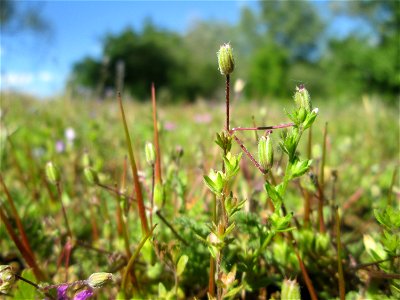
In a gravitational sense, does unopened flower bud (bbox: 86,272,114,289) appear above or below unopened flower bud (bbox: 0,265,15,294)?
below

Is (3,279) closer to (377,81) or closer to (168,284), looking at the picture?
(168,284)

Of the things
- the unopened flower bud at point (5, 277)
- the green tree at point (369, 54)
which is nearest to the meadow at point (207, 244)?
the unopened flower bud at point (5, 277)

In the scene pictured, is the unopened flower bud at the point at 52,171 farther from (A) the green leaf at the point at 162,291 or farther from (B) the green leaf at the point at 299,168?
(B) the green leaf at the point at 299,168

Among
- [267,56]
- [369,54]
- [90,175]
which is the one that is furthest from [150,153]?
[267,56]

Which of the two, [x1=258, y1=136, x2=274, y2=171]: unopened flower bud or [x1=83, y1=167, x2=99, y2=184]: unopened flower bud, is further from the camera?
[x1=83, y1=167, x2=99, y2=184]: unopened flower bud

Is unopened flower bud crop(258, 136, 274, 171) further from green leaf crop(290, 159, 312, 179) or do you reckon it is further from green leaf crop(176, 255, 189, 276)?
green leaf crop(176, 255, 189, 276)

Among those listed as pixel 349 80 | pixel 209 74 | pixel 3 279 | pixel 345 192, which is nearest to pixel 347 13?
pixel 349 80

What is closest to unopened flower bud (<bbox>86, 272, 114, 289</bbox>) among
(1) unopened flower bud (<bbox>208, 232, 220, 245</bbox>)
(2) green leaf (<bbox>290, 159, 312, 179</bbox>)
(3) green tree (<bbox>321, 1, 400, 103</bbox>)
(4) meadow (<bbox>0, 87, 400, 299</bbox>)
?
(4) meadow (<bbox>0, 87, 400, 299</bbox>)
